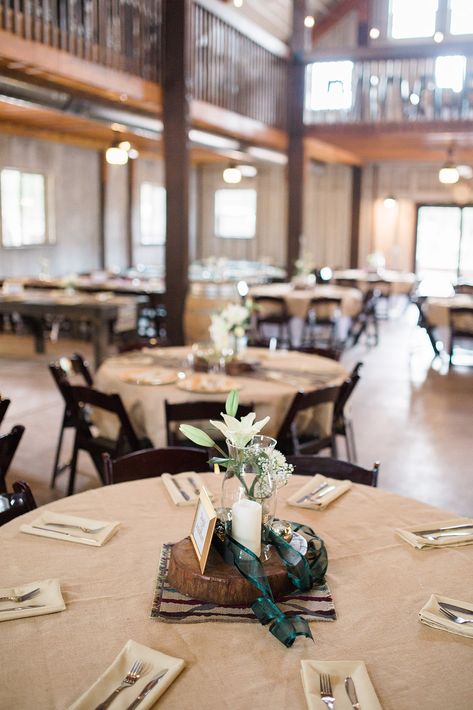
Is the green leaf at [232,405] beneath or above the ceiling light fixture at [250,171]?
beneath

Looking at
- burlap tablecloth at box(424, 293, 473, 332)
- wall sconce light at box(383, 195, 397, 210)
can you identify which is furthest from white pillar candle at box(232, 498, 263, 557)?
wall sconce light at box(383, 195, 397, 210)

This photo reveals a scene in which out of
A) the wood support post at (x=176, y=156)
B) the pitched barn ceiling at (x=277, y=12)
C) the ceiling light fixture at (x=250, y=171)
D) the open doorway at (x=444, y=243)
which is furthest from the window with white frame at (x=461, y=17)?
the wood support post at (x=176, y=156)

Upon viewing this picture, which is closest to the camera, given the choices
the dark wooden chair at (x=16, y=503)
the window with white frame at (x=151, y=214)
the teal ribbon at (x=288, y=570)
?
the teal ribbon at (x=288, y=570)

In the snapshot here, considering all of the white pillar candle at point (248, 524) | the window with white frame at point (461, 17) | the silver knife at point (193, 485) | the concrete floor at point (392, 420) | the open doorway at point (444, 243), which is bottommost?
the concrete floor at point (392, 420)

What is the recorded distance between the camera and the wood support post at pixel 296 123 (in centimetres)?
1168

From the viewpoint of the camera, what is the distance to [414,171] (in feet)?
57.2

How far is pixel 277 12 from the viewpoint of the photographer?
616 inches

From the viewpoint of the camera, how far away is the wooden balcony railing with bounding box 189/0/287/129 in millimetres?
8938

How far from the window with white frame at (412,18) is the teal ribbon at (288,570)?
52.4 feet

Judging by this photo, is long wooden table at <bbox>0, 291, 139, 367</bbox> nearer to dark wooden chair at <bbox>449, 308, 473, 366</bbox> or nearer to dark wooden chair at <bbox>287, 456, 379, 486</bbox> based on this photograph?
dark wooden chair at <bbox>449, 308, 473, 366</bbox>

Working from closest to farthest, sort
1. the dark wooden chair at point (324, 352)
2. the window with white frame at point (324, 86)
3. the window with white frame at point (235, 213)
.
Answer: the dark wooden chair at point (324, 352), the window with white frame at point (324, 86), the window with white frame at point (235, 213)

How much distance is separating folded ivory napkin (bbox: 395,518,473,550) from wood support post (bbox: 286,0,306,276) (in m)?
10.2

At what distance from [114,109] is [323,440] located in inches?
193

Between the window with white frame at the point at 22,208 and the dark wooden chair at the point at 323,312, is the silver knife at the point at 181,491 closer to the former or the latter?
the dark wooden chair at the point at 323,312
